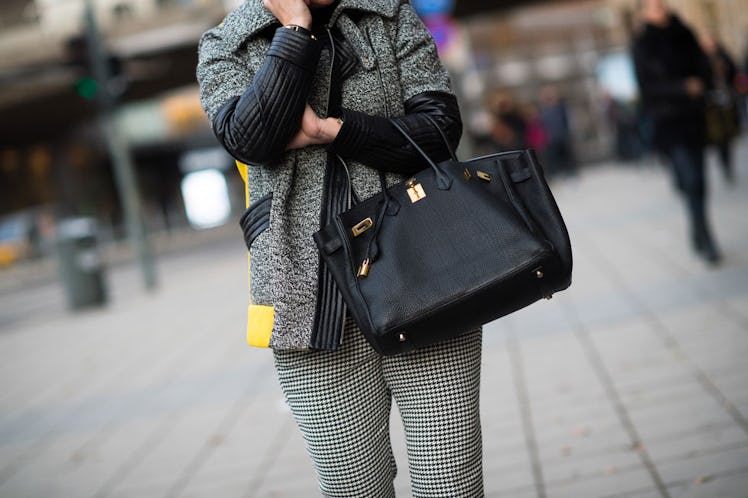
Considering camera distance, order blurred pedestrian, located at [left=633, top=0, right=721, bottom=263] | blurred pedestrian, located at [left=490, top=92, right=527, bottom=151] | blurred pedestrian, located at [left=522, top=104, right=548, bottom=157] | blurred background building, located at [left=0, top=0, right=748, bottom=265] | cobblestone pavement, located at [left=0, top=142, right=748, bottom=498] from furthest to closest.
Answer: blurred background building, located at [left=0, top=0, right=748, bottom=265]
blurred pedestrian, located at [left=522, top=104, right=548, bottom=157]
blurred pedestrian, located at [left=490, top=92, right=527, bottom=151]
blurred pedestrian, located at [left=633, top=0, right=721, bottom=263]
cobblestone pavement, located at [left=0, top=142, right=748, bottom=498]

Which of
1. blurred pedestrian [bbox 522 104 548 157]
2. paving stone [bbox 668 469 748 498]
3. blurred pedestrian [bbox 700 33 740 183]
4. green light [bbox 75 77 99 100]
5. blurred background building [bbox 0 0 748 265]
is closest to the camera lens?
paving stone [bbox 668 469 748 498]

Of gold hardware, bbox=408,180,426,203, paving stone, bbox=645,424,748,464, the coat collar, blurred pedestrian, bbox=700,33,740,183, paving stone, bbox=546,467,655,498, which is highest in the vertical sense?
the coat collar

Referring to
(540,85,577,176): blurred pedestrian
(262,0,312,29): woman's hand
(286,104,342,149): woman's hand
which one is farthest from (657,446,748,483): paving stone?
(540,85,577,176): blurred pedestrian

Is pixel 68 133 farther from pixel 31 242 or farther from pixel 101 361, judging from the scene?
pixel 101 361

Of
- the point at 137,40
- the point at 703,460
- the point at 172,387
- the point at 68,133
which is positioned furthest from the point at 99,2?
the point at 703,460

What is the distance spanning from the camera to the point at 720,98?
7.80 m

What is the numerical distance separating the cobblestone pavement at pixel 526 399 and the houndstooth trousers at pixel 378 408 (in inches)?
55.0

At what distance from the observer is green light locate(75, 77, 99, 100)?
1373 cm

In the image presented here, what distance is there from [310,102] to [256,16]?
0.24 m

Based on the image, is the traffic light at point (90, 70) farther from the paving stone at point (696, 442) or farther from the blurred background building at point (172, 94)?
the paving stone at point (696, 442)

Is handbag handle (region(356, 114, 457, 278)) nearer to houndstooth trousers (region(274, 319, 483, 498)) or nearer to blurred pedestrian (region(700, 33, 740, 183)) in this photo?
houndstooth trousers (region(274, 319, 483, 498))

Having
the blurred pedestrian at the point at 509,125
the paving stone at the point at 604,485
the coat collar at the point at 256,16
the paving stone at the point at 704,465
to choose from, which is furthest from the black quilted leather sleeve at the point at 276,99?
the blurred pedestrian at the point at 509,125

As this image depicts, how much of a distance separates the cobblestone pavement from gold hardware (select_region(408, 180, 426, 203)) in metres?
1.80

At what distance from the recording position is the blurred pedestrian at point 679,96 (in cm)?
686
